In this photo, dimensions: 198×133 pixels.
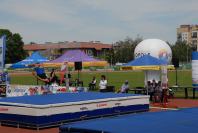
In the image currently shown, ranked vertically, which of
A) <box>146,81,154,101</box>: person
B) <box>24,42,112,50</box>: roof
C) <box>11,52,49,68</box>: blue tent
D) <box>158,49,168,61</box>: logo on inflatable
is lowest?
<box>146,81,154,101</box>: person

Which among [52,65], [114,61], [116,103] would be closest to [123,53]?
[114,61]

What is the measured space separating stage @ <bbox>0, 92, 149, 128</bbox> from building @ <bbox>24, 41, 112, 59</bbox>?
438 feet

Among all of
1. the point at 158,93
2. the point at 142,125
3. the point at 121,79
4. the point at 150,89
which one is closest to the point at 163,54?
the point at 150,89

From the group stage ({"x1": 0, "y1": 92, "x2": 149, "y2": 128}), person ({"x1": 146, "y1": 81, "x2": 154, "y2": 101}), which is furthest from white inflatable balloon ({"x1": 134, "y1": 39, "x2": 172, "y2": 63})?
stage ({"x1": 0, "y1": 92, "x2": 149, "y2": 128})

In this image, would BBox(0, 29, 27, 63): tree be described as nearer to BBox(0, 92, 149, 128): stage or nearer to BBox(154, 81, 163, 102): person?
BBox(154, 81, 163, 102): person

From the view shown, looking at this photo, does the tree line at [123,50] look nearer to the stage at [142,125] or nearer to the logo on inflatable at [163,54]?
the logo on inflatable at [163,54]

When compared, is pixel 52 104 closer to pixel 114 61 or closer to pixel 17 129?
pixel 17 129

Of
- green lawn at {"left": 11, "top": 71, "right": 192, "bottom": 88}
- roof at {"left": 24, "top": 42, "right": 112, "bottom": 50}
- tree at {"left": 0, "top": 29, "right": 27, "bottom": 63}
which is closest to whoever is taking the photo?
green lawn at {"left": 11, "top": 71, "right": 192, "bottom": 88}

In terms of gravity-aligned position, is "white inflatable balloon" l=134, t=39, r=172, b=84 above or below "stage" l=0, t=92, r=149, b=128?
above

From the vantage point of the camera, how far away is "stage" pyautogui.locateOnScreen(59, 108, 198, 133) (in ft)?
25.6

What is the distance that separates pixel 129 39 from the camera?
14262 cm

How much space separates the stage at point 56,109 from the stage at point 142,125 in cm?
511

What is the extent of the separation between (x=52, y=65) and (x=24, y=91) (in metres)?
6.30

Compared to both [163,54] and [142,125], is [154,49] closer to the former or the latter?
[163,54]
